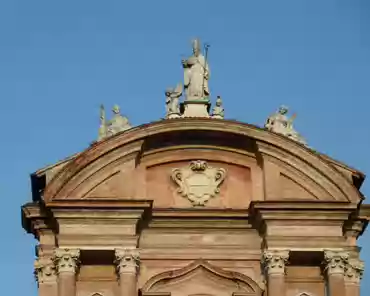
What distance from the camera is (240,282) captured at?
23.5 m

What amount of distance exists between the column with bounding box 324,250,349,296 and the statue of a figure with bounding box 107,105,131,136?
4.37 meters

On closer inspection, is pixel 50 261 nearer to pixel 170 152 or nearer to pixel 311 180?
pixel 170 152

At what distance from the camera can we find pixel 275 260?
23125 mm

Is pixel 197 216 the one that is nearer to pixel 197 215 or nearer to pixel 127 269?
pixel 197 215

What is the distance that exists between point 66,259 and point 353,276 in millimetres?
5004

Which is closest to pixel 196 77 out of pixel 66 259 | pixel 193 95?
pixel 193 95

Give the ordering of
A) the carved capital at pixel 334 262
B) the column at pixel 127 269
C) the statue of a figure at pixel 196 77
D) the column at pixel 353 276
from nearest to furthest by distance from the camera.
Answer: the column at pixel 127 269 < the carved capital at pixel 334 262 < the column at pixel 353 276 < the statue of a figure at pixel 196 77

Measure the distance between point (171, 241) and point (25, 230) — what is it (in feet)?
8.71

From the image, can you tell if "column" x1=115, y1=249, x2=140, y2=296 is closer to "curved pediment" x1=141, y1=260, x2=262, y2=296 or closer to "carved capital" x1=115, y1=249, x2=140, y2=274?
"carved capital" x1=115, y1=249, x2=140, y2=274

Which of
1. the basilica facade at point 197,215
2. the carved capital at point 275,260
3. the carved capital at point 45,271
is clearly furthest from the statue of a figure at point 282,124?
the carved capital at point 45,271

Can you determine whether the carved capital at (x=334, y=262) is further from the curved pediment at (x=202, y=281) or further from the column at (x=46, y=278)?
the column at (x=46, y=278)

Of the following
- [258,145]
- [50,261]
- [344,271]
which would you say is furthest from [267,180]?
[50,261]

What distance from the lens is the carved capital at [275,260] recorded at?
2309 cm

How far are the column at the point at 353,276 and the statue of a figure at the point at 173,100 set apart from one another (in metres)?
4.30
